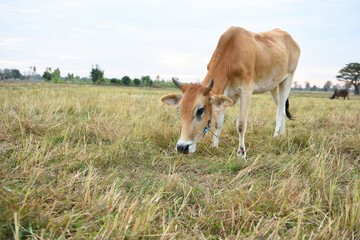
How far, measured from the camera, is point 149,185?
2.80 meters

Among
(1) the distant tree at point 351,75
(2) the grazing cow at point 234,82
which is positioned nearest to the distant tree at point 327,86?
(1) the distant tree at point 351,75

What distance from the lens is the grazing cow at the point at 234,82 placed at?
3.79m

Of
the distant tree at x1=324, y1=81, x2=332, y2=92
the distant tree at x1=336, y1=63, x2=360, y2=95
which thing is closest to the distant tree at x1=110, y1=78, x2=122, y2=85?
the distant tree at x1=336, y1=63, x2=360, y2=95

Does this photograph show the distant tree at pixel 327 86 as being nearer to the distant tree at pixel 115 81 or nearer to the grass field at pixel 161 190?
the distant tree at pixel 115 81

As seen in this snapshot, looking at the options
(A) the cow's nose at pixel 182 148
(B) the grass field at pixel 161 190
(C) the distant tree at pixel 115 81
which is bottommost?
(B) the grass field at pixel 161 190

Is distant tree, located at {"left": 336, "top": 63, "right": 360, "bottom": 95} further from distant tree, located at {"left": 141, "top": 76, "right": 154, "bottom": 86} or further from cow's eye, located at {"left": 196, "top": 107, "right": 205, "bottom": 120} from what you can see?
cow's eye, located at {"left": 196, "top": 107, "right": 205, "bottom": 120}

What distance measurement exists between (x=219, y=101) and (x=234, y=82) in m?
0.90

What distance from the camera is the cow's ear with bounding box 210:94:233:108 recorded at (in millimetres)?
3900

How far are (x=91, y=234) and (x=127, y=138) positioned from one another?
2.36 m

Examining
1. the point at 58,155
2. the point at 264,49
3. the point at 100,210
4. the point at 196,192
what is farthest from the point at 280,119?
the point at 100,210

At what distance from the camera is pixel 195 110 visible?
3.75 metres

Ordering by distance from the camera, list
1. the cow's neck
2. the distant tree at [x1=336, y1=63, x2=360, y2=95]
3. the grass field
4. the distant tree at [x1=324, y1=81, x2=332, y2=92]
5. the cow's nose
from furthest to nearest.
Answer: the distant tree at [x1=324, y1=81, x2=332, y2=92]
the distant tree at [x1=336, y1=63, x2=360, y2=95]
the cow's neck
the cow's nose
the grass field

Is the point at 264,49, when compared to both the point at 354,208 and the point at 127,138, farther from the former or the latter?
the point at 354,208

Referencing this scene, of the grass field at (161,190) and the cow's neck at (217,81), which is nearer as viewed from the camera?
the grass field at (161,190)
